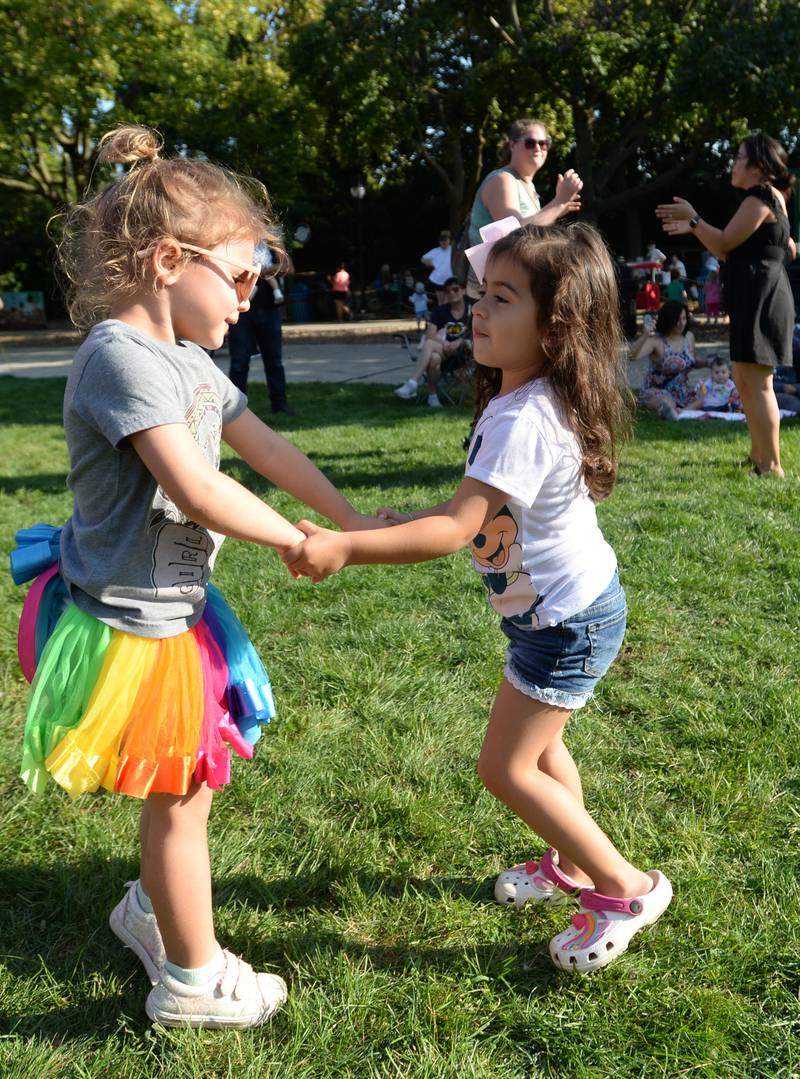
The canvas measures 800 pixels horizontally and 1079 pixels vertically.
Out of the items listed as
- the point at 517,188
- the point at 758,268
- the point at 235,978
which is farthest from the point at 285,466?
the point at 758,268

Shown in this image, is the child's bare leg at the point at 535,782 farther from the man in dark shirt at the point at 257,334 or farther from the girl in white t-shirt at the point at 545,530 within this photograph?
the man in dark shirt at the point at 257,334

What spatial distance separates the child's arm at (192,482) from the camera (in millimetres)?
1675

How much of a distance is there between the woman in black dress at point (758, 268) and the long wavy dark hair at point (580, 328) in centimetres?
399

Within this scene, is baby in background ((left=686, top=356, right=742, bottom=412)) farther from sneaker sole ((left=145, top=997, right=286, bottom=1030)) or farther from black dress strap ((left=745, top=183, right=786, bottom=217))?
sneaker sole ((left=145, top=997, right=286, bottom=1030))

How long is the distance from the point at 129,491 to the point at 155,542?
4.5 inches

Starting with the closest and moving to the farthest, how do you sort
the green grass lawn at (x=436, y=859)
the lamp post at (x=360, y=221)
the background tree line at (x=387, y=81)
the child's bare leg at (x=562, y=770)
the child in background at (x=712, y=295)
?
the green grass lawn at (x=436, y=859)
the child's bare leg at (x=562, y=770)
the background tree line at (x=387, y=81)
the child in background at (x=712, y=295)
the lamp post at (x=360, y=221)

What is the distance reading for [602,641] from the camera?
2021mm

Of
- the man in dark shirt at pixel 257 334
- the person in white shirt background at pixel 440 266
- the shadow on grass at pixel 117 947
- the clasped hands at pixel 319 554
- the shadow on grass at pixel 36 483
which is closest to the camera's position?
the clasped hands at pixel 319 554

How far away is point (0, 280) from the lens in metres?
34.1

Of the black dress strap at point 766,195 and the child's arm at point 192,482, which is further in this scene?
the black dress strap at point 766,195

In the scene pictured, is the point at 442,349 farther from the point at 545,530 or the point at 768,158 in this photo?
the point at 545,530

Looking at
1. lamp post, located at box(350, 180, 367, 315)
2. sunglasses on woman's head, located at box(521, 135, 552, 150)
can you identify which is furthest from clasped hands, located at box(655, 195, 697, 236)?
lamp post, located at box(350, 180, 367, 315)

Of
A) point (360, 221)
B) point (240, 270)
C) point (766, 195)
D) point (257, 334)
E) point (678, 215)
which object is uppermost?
point (360, 221)

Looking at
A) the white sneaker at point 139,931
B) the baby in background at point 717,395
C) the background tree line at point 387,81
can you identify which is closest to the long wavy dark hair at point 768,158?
the baby in background at point 717,395
